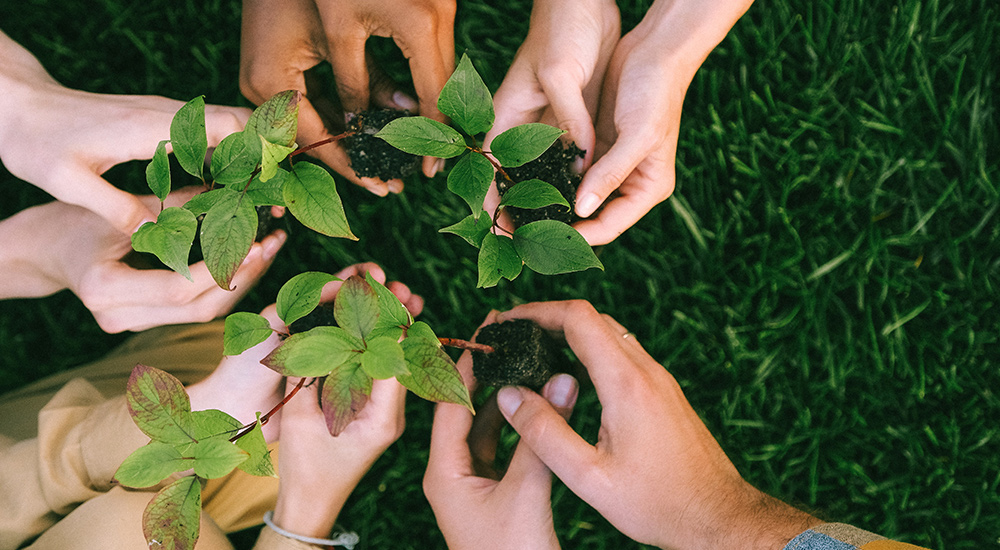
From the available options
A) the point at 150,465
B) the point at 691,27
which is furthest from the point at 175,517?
the point at 691,27

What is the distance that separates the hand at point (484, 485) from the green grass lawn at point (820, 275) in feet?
0.79

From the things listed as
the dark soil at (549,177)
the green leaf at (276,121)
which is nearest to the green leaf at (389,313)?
the green leaf at (276,121)

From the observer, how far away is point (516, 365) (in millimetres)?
1195

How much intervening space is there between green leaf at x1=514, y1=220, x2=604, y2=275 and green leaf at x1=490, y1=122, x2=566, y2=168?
0.10 m

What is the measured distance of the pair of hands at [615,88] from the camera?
117 centimetres

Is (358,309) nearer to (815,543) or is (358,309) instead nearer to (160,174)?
(160,174)

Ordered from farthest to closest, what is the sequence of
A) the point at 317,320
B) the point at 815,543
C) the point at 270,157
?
the point at 317,320, the point at 815,543, the point at 270,157

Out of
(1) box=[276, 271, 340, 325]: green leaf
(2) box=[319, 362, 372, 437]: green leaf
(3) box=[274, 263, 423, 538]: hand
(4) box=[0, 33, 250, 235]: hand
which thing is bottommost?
(3) box=[274, 263, 423, 538]: hand

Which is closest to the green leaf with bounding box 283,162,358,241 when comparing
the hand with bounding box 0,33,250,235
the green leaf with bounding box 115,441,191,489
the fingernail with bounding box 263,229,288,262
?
the green leaf with bounding box 115,441,191,489

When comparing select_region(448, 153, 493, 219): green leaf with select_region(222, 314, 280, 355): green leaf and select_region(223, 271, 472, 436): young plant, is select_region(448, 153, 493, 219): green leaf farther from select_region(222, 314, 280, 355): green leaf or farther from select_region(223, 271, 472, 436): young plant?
select_region(222, 314, 280, 355): green leaf

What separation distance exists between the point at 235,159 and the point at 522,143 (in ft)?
1.24

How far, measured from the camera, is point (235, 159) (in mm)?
762

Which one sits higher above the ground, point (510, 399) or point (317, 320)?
point (317, 320)

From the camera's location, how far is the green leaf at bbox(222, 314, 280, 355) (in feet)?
2.80
